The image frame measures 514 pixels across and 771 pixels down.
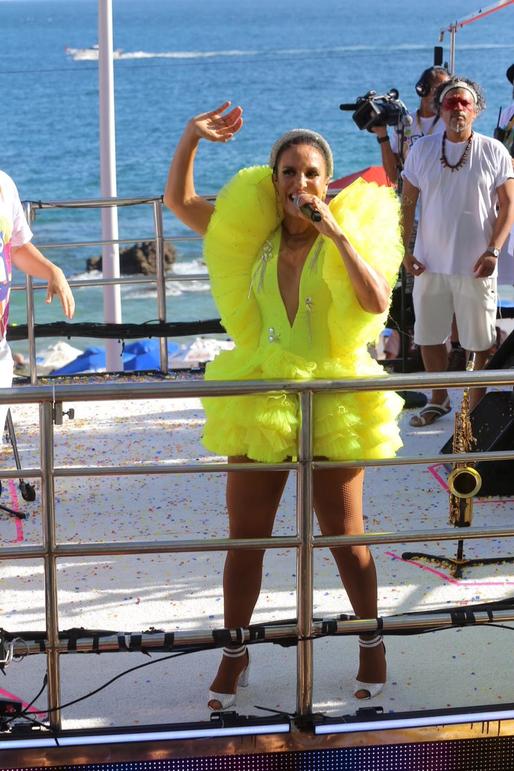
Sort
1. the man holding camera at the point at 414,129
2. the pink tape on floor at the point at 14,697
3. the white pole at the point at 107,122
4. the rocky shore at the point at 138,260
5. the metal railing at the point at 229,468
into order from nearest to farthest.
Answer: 1. the metal railing at the point at 229,468
2. the pink tape on floor at the point at 14,697
3. the man holding camera at the point at 414,129
4. the white pole at the point at 107,122
5. the rocky shore at the point at 138,260

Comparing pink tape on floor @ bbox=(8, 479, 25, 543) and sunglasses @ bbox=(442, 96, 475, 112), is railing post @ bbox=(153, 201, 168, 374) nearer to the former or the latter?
pink tape on floor @ bbox=(8, 479, 25, 543)

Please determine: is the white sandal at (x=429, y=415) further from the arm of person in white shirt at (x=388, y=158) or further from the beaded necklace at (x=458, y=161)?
the arm of person in white shirt at (x=388, y=158)

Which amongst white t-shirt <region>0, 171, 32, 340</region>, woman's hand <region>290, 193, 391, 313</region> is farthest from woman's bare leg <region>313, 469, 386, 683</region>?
white t-shirt <region>0, 171, 32, 340</region>

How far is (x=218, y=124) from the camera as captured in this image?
10.5 feet

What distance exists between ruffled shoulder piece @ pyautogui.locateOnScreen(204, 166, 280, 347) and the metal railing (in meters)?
0.32

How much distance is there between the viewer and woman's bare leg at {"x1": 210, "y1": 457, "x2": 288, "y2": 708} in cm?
314

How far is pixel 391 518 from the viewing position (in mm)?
4707

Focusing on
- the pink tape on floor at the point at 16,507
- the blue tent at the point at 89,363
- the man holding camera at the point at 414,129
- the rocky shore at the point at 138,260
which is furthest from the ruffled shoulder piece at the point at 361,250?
the rocky shore at the point at 138,260

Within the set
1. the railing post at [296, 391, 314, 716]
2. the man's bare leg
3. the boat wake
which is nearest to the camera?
the railing post at [296, 391, 314, 716]

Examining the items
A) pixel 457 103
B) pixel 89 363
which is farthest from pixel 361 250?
pixel 89 363

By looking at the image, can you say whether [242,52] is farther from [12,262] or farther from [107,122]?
[12,262]

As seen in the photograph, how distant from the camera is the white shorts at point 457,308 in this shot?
5.39m

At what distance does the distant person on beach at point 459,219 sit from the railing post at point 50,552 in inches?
119

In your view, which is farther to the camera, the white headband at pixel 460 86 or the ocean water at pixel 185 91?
the ocean water at pixel 185 91
